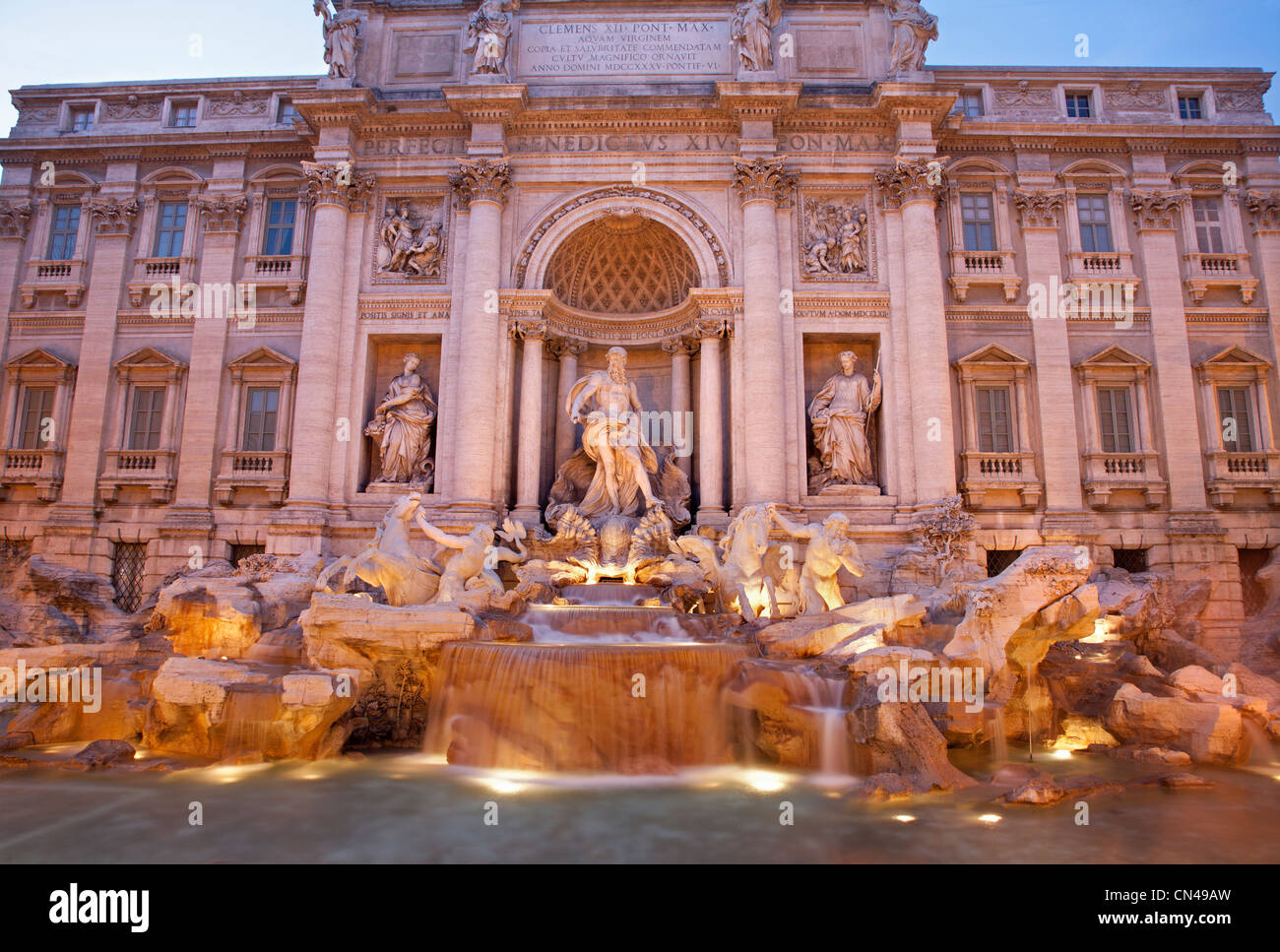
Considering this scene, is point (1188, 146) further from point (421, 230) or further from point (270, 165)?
point (270, 165)

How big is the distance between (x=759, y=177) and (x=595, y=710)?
13263mm

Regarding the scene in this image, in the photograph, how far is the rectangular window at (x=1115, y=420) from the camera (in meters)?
18.0

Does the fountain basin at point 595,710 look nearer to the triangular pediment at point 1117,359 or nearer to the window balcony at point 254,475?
the window balcony at point 254,475

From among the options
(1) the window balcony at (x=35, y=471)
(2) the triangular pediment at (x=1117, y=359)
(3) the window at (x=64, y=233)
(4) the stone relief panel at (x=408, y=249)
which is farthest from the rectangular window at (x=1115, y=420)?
(3) the window at (x=64, y=233)

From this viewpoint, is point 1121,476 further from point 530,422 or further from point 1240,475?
point 530,422

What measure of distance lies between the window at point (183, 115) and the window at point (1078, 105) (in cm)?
2306

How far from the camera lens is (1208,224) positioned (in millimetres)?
18969

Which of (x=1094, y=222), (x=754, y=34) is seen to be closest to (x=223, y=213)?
(x=754, y=34)

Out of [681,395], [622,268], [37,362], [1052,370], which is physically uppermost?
[622,268]

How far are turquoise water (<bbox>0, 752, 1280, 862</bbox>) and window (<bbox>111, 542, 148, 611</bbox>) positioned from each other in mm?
9922

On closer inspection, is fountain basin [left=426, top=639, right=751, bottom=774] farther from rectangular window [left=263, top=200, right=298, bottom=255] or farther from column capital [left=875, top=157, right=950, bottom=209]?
rectangular window [left=263, top=200, right=298, bottom=255]

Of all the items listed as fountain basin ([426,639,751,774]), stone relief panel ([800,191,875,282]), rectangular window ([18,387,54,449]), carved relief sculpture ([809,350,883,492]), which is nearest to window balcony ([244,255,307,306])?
rectangular window ([18,387,54,449])

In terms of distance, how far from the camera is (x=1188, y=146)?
19047mm

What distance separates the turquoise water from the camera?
6660 mm
